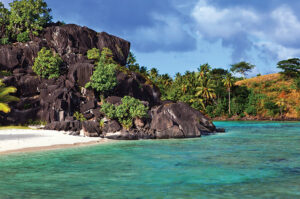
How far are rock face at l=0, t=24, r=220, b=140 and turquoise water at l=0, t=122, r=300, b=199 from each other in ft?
39.4

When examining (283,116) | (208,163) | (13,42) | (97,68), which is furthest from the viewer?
(283,116)

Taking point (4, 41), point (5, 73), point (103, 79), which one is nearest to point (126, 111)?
point (103, 79)

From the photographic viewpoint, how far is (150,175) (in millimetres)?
13922

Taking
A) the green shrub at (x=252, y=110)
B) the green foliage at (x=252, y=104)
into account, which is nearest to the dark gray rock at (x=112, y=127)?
the green shrub at (x=252, y=110)

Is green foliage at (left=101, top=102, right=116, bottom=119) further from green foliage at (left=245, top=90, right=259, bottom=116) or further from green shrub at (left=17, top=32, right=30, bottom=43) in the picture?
green foliage at (left=245, top=90, right=259, bottom=116)

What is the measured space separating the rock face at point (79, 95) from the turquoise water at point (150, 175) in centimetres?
1202

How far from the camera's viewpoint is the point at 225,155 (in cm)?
2022

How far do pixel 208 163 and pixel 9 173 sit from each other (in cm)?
1054

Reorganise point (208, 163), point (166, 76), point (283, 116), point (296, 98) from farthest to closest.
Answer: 1. point (166, 76)
2. point (296, 98)
3. point (283, 116)
4. point (208, 163)

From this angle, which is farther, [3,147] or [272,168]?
[3,147]

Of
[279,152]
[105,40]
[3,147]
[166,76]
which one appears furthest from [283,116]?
[3,147]

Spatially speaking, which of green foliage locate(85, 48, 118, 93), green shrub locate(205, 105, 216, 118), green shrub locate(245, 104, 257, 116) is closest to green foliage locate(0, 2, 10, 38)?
green foliage locate(85, 48, 118, 93)

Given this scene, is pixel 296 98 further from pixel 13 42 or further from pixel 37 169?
pixel 37 169

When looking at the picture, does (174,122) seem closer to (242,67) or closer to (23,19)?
(23,19)
